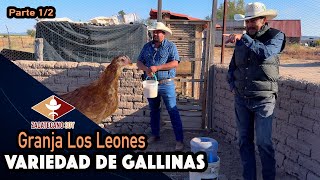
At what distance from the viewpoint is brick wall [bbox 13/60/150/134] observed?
5.76m

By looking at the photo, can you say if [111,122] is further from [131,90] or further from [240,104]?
[240,104]

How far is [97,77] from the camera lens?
18.9 feet

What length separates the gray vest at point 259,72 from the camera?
3.31 m

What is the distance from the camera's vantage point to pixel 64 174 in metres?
3.07

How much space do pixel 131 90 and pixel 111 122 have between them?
690mm

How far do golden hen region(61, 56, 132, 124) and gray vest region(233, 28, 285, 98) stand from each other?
170 cm

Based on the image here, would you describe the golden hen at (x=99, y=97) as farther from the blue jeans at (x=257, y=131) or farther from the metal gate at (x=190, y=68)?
the metal gate at (x=190, y=68)

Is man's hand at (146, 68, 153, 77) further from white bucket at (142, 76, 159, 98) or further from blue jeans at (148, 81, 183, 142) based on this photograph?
blue jeans at (148, 81, 183, 142)

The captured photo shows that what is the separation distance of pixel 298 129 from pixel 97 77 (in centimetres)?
334

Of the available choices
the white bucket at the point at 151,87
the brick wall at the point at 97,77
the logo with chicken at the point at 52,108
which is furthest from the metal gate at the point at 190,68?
the logo with chicken at the point at 52,108

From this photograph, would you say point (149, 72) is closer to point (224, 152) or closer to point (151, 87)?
point (151, 87)

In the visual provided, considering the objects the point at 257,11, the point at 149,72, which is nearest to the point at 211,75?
the point at 149,72

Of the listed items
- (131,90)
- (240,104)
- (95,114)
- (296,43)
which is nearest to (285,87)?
(240,104)

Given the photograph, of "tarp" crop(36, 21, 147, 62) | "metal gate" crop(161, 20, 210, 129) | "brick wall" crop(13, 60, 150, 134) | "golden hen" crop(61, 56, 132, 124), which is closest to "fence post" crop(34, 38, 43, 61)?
"brick wall" crop(13, 60, 150, 134)
